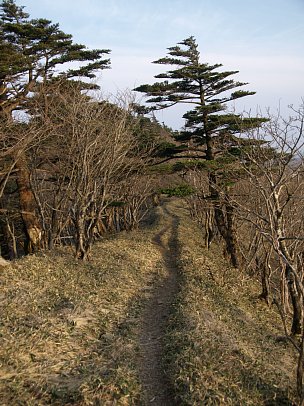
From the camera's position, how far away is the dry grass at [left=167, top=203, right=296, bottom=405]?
6.39 meters

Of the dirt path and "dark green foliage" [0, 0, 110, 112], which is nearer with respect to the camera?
the dirt path

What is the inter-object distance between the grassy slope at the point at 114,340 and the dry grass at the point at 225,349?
25 millimetres

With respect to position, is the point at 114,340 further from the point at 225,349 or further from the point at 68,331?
the point at 225,349

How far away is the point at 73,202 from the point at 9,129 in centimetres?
337

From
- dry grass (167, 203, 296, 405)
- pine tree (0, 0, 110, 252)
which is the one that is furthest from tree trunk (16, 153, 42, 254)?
dry grass (167, 203, 296, 405)

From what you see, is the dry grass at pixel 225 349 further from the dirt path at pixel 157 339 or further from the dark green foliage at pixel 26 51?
the dark green foliage at pixel 26 51

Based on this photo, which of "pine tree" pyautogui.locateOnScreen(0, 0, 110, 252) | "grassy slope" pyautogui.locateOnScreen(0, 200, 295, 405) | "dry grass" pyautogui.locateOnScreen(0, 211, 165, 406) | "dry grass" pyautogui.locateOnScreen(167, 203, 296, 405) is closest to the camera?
"dry grass" pyautogui.locateOnScreen(0, 211, 165, 406)

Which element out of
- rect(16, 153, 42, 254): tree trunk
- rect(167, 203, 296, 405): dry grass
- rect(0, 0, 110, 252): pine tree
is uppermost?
rect(0, 0, 110, 252): pine tree

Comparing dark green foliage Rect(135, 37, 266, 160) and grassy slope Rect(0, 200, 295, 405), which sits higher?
dark green foliage Rect(135, 37, 266, 160)

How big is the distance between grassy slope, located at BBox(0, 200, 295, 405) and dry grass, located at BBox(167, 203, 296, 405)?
0.08 ft

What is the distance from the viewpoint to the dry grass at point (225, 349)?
639 cm

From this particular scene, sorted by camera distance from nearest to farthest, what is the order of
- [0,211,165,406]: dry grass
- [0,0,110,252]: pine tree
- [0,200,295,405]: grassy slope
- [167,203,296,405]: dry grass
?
[0,211,165,406]: dry grass
[0,200,295,405]: grassy slope
[167,203,296,405]: dry grass
[0,0,110,252]: pine tree

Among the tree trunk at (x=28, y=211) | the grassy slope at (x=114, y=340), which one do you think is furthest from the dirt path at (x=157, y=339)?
the tree trunk at (x=28, y=211)

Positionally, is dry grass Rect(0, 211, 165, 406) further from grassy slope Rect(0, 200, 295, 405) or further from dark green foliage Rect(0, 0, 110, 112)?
dark green foliage Rect(0, 0, 110, 112)
